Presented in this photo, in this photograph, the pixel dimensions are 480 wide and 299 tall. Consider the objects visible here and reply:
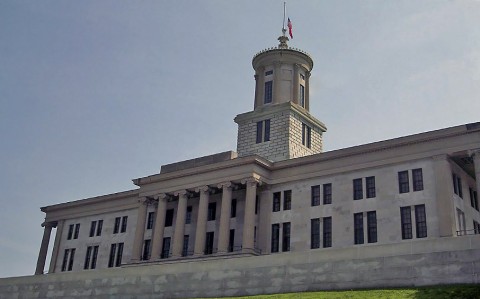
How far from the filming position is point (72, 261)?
7081 cm

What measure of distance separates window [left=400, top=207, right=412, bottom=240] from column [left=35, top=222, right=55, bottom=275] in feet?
150

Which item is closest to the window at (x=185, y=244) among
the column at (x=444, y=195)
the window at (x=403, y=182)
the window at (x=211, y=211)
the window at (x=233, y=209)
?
the window at (x=211, y=211)

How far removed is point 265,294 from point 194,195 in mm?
24922

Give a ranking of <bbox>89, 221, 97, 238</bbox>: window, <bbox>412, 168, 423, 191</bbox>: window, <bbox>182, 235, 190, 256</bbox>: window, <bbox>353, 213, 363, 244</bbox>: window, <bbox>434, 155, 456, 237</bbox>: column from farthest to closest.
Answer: <bbox>89, 221, 97, 238</bbox>: window
<bbox>182, 235, 190, 256</bbox>: window
<bbox>353, 213, 363, 244</bbox>: window
<bbox>412, 168, 423, 191</bbox>: window
<bbox>434, 155, 456, 237</bbox>: column

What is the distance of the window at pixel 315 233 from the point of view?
51.3 meters

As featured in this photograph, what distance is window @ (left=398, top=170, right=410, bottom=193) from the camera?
4788 cm

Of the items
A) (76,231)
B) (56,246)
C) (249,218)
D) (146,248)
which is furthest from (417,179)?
(56,246)

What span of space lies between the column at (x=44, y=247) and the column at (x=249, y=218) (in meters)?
31.6

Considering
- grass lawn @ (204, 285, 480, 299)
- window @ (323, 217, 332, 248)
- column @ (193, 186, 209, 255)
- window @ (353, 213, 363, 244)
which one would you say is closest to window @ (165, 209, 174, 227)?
column @ (193, 186, 209, 255)

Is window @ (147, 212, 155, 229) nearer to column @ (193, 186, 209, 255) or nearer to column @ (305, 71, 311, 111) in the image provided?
column @ (193, 186, 209, 255)

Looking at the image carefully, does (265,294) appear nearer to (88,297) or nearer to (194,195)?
(88,297)

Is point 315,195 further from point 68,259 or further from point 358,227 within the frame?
point 68,259

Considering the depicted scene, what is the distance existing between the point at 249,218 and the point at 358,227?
9.97 metres

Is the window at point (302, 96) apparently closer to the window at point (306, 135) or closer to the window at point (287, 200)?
the window at point (306, 135)
